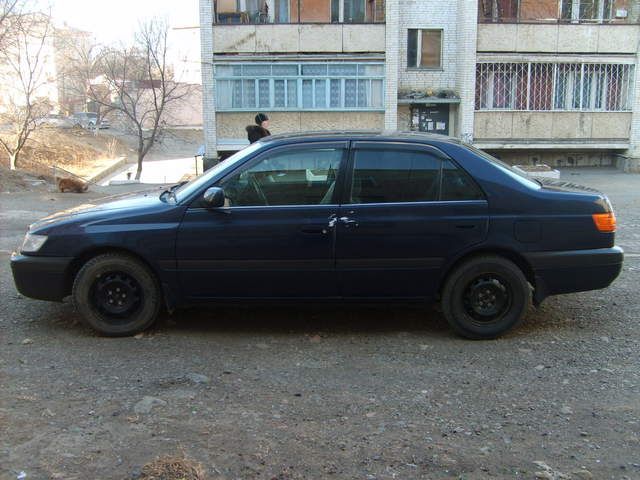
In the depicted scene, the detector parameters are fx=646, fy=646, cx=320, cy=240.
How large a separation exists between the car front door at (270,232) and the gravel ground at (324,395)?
1.49 feet

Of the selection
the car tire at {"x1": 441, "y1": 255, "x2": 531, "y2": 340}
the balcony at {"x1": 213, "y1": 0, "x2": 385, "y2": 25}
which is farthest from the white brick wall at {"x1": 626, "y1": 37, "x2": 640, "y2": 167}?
the car tire at {"x1": 441, "y1": 255, "x2": 531, "y2": 340}

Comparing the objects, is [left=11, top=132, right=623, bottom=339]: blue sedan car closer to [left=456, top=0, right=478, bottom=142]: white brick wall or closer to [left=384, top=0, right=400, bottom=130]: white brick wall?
[left=384, top=0, right=400, bottom=130]: white brick wall

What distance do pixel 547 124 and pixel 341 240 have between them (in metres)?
19.4

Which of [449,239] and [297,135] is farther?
[297,135]

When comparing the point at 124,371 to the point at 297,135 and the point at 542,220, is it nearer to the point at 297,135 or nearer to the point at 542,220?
the point at 297,135

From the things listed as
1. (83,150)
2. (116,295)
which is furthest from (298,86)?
(83,150)

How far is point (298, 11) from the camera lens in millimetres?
21812

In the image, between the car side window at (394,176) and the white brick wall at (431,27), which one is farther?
the white brick wall at (431,27)

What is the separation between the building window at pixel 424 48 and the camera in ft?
75.3

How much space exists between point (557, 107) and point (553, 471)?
21381mm

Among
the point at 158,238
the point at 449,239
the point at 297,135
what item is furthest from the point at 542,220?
the point at 158,238

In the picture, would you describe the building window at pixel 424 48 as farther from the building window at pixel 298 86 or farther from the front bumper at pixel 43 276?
the front bumper at pixel 43 276

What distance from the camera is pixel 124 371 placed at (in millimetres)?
4402

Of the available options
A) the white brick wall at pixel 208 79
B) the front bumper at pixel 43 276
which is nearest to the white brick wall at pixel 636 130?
the white brick wall at pixel 208 79
